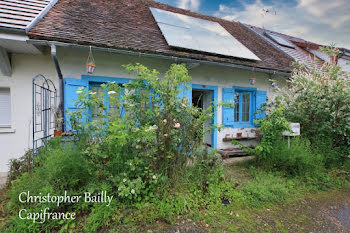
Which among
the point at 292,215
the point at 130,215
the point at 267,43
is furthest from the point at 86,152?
the point at 267,43

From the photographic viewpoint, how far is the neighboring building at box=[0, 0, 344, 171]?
12.4ft

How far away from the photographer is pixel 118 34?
445cm

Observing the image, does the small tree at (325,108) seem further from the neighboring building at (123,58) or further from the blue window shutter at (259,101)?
the neighboring building at (123,58)

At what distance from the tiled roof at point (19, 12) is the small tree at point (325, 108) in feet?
21.5

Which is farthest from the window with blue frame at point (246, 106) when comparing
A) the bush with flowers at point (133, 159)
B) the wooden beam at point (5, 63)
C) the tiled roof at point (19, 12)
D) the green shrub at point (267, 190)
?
the wooden beam at point (5, 63)

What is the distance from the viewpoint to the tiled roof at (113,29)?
3734 mm

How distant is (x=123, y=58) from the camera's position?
4.43 metres

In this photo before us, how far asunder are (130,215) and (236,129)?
475 centimetres

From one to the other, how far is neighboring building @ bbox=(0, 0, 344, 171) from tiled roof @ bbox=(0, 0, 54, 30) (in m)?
0.14

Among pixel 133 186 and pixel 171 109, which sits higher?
pixel 171 109

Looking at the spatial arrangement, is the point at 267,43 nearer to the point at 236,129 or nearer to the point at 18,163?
the point at 236,129

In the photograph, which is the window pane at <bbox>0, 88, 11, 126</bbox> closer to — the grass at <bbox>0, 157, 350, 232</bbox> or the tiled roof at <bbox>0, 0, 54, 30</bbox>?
the tiled roof at <bbox>0, 0, 54, 30</bbox>

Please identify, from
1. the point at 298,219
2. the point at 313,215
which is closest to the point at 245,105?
the point at 313,215

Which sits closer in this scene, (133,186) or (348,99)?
(133,186)
